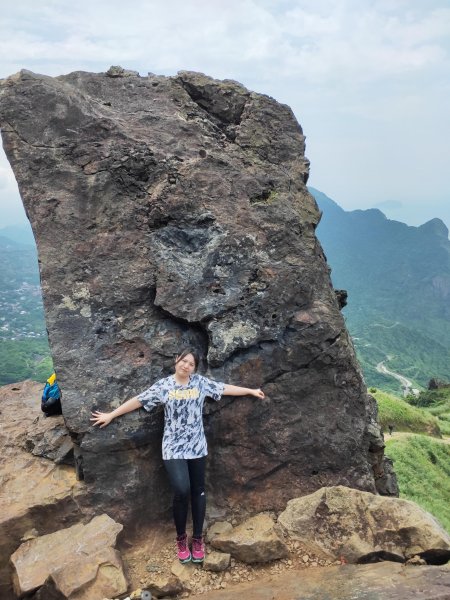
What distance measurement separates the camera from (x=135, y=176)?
9.98m

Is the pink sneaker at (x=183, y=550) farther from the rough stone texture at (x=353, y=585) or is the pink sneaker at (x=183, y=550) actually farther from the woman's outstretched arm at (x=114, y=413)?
the woman's outstretched arm at (x=114, y=413)

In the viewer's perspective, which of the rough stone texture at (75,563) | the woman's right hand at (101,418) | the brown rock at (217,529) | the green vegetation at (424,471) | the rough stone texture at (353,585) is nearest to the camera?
the rough stone texture at (353,585)

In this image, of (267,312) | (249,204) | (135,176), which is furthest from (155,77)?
(267,312)

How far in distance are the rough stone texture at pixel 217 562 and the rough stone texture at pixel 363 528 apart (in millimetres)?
1158

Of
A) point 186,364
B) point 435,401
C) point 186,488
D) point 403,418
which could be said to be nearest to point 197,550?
point 186,488

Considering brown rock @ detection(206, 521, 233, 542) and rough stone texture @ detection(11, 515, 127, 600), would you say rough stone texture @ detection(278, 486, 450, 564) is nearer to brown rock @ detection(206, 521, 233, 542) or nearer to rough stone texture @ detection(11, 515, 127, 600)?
brown rock @ detection(206, 521, 233, 542)

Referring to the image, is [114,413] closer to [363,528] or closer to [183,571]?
[183,571]

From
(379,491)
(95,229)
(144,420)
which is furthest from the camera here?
(379,491)

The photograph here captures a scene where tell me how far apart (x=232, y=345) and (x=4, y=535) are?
17.5 feet

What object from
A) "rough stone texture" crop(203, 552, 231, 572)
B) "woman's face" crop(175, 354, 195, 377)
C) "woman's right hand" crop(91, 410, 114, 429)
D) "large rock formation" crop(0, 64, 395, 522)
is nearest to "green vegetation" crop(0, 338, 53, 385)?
"large rock formation" crop(0, 64, 395, 522)

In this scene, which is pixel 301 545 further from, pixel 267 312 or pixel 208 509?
pixel 267 312

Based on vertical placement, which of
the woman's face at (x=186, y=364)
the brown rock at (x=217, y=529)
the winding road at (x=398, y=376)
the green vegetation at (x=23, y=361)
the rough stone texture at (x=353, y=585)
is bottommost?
the winding road at (x=398, y=376)

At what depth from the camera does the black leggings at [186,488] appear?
8.03 metres

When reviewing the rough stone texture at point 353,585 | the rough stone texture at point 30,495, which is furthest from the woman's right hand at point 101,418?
the rough stone texture at point 353,585
